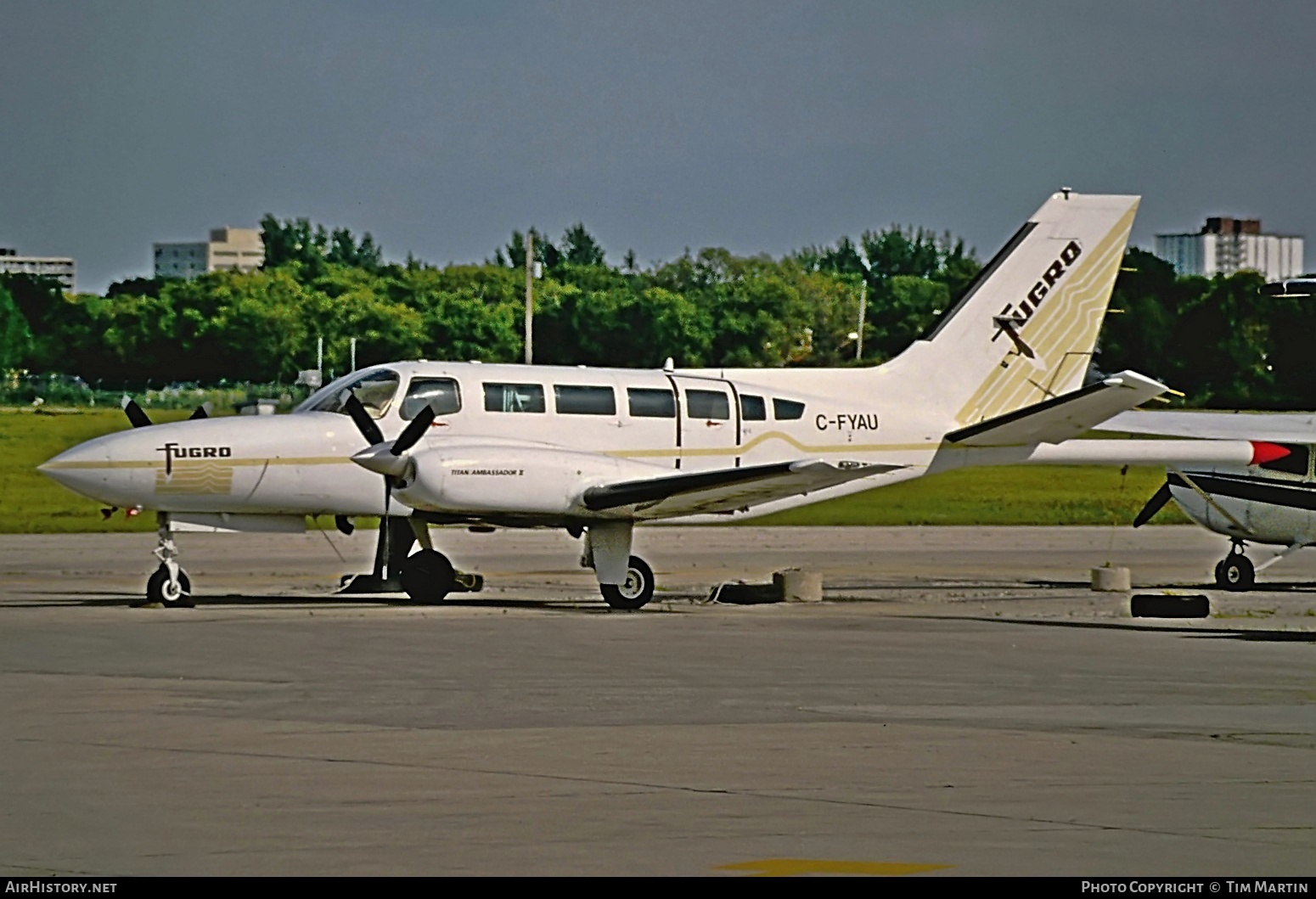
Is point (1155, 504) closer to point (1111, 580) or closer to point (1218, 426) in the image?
point (1218, 426)

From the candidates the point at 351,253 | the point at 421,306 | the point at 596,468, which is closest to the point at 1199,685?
the point at 596,468

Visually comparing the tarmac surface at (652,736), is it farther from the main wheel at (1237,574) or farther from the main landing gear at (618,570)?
the main wheel at (1237,574)

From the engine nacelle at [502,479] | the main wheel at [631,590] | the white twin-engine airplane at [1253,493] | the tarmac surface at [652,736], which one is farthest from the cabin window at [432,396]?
the white twin-engine airplane at [1253,493]

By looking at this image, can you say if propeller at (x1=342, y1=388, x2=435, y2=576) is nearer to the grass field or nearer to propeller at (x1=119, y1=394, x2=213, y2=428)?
propeller at (x1=119, y1=394, x2=213, y2=428)

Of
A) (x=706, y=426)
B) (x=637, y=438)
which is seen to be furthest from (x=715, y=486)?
(x=706, y=426)

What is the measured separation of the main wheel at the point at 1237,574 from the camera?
27.5m

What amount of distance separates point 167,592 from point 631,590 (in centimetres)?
528

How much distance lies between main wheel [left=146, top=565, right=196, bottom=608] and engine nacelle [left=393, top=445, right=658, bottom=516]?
8.58 ft

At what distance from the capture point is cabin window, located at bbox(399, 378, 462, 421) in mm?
23266

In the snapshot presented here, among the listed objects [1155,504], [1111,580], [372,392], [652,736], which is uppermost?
[372,392]

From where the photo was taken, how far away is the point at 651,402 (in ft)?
81.1

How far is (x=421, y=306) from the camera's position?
10194 cm

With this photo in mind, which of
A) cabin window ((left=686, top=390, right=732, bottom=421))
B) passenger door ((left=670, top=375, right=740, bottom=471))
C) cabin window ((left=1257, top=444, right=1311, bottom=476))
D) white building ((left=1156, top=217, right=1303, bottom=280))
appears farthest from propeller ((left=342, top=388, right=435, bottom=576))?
white building ((left=1156, top=217, right=1303, bottom=280))

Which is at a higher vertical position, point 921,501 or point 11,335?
point 11,335
